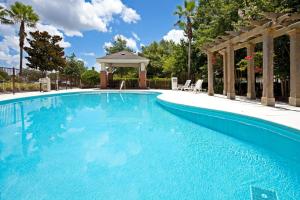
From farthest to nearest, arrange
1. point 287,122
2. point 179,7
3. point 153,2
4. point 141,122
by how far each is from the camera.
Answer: point 153,2 < point 179,7 < point 141,122 < point 287,122

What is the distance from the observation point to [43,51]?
29891 mm

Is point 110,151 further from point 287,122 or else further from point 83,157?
point 287,122

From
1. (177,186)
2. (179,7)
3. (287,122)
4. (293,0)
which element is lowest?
(177,186)

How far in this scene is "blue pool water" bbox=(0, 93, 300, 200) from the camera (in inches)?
104

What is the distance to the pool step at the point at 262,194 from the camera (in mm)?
2418

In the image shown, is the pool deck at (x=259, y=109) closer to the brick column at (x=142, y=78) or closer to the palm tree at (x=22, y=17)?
the brick column at (x=142, y=78)

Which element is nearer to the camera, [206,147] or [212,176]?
[212,176]

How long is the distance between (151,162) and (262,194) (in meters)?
1.67

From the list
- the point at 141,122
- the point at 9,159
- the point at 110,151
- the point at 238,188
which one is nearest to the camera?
the point at 238,188

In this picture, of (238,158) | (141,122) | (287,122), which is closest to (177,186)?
(238,158)

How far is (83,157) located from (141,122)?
3.37 metres

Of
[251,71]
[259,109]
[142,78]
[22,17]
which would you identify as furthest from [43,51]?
Result: [259,109]

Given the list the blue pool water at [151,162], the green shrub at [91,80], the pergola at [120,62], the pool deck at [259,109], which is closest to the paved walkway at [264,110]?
the pool deck at [259,109]

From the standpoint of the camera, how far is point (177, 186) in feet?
9.04
